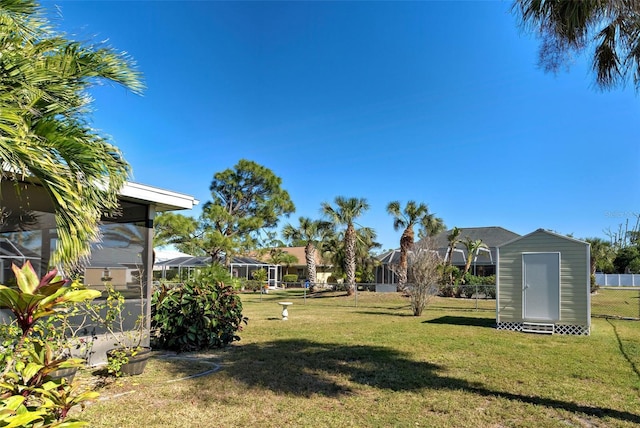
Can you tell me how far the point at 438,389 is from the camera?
5930 mm

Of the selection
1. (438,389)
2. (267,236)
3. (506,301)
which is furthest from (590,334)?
(267,236)

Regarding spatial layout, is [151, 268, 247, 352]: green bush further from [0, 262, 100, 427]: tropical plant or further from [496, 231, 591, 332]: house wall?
[496, 231, 591, 332]: house wall

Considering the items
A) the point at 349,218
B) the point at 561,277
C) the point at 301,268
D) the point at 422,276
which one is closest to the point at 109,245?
the point at 422,276

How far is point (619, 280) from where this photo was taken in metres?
47.4

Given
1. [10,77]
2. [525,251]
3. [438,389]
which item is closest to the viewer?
[10,77]

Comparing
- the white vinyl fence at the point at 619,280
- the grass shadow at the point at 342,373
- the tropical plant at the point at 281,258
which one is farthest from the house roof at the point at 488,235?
the grass shadow at the point at 342,373

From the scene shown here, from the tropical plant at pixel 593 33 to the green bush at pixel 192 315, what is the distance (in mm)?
7216

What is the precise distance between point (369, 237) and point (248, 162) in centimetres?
1172

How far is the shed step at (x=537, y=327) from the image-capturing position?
11703mm

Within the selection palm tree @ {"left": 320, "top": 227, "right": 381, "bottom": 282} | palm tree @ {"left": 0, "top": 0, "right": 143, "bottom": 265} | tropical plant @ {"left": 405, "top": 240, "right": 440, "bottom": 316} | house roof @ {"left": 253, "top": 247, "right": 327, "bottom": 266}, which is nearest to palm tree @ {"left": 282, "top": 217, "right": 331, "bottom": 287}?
palm tree @ {"left": 320, "top": 227, "right": 381, "bottom": 282}

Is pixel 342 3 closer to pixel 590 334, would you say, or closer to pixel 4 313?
pixel 4 313

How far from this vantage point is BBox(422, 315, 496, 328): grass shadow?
43.5ft

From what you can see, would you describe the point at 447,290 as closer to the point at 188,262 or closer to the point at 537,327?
the point at 537,327

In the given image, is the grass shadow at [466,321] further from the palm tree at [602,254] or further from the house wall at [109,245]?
the palm tree at [602,254]
